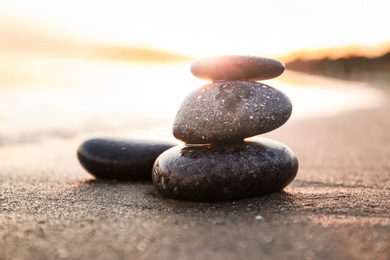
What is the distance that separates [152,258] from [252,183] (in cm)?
121

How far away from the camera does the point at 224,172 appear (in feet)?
10.2

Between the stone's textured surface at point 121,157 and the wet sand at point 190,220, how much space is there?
15cm

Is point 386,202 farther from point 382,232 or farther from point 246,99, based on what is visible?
point 246,99

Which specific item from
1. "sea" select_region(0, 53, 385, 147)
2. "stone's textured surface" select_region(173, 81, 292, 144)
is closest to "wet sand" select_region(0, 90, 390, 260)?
"stone's textured surface" select_region(173, 81, 292, 144)

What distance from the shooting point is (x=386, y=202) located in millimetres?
3002

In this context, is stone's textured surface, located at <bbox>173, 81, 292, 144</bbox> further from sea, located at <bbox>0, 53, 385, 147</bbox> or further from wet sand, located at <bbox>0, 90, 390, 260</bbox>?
sea, located at <bbox>0, 53, 385, 147</bbox>

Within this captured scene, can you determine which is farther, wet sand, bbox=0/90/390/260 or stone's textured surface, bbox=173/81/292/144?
stone's textured surface, bbox=173/81/292/144

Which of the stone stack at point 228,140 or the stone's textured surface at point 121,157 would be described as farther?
the stone's textured surface at point 121,157

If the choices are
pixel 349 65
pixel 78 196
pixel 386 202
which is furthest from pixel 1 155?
pixel 349 65

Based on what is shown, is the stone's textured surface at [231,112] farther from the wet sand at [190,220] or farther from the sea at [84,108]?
the sea at [84,108]

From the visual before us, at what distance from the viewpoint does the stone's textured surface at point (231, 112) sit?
3.31 meters

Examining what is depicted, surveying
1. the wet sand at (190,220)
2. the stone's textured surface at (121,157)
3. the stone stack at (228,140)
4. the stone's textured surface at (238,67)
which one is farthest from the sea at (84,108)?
the wet sand at (190,220)

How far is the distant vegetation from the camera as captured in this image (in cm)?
5128

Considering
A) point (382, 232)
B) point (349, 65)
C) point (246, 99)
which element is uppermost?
point (246, 99)
